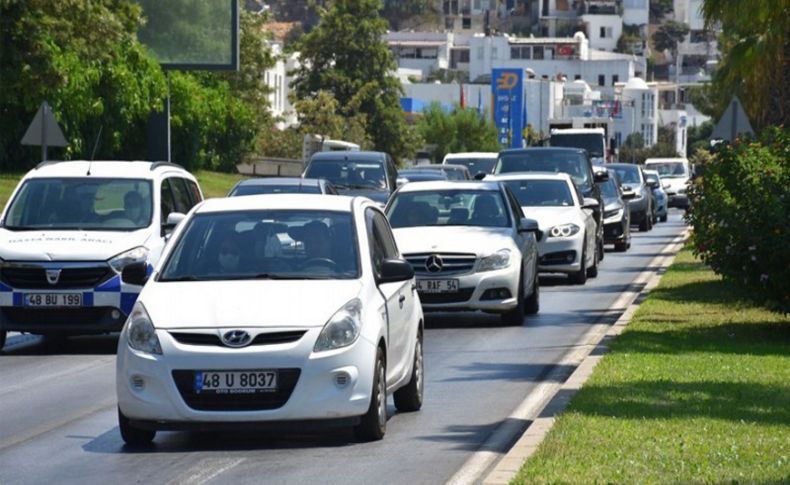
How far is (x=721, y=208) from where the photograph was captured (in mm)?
20172

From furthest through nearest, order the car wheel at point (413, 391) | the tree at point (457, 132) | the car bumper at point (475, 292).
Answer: the tree at point (457, 132)
the car bumper at point (475, 292)
the car wheel at point (413, 391)

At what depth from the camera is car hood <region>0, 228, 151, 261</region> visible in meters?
18.4

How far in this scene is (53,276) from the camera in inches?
725

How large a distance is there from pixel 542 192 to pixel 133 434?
18325 mm

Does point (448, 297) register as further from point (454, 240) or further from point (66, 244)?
point (66, 244)

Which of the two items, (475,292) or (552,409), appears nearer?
(552,409)

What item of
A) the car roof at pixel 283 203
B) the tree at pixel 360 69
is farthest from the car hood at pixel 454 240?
the tree at pixel 360 69

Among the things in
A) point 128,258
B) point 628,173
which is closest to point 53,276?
point 128,258

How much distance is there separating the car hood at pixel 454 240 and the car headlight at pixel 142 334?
920 centimetres

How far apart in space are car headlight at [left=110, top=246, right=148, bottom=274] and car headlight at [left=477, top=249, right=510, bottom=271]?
4123mm

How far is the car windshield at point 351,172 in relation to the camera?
112 feet

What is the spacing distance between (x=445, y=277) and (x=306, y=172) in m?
12.8

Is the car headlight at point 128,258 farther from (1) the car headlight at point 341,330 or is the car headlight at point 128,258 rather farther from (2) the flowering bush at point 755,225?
(1) the car headlight at point 341,330

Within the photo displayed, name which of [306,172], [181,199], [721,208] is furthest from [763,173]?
[306,172]
